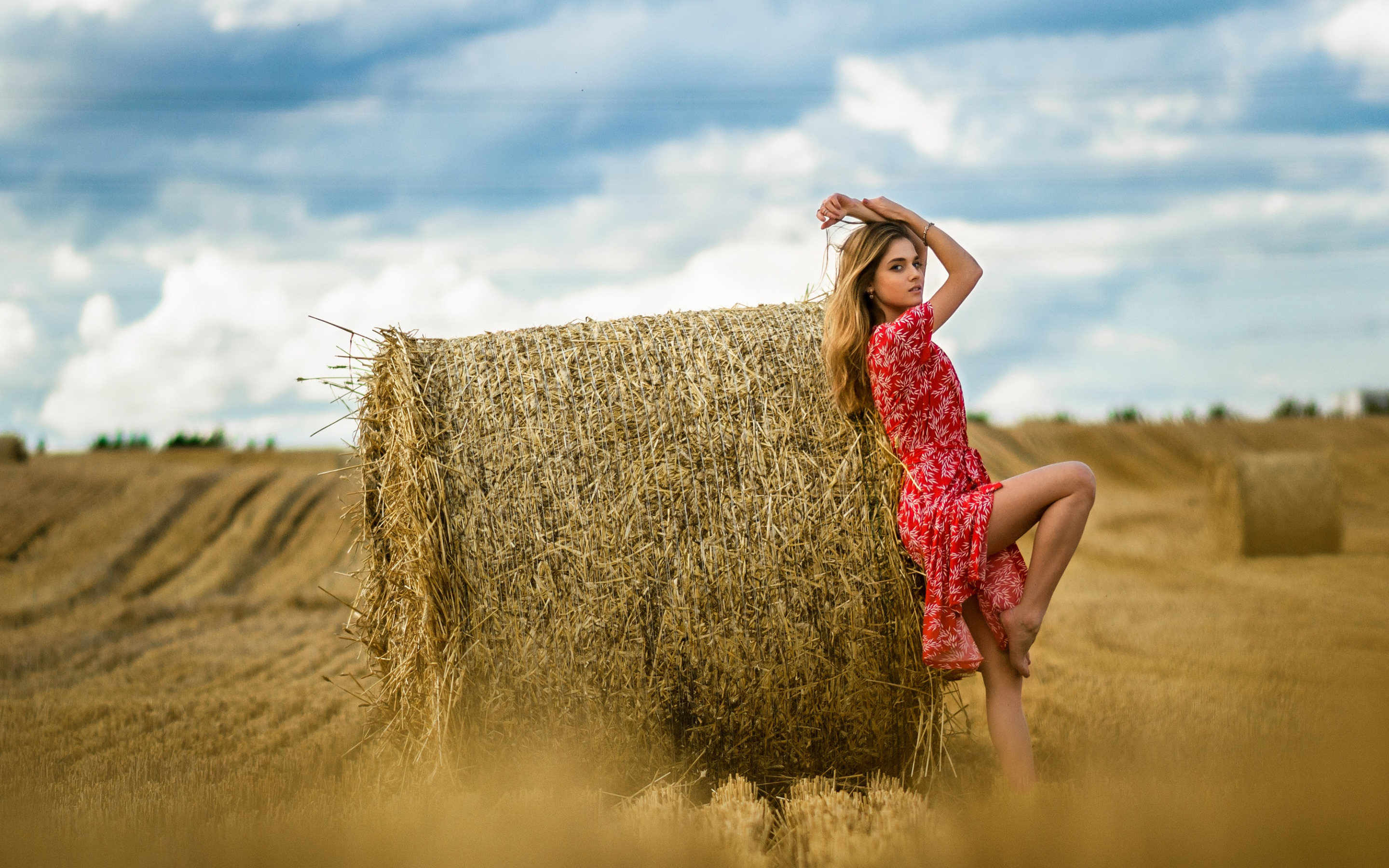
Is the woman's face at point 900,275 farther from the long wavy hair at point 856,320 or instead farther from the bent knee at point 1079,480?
the bent knee at point 1079,480

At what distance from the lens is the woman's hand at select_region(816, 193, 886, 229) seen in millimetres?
3678

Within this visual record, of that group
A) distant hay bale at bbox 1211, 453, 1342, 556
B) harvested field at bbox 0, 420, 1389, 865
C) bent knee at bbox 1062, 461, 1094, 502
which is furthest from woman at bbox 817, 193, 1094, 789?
distant hay bale at bbox 1211, 453, 1342, 556

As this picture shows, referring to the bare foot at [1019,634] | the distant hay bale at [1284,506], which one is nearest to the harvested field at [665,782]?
the distant hay bale at [1284,506]

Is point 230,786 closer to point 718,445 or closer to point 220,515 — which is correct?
point 718,445

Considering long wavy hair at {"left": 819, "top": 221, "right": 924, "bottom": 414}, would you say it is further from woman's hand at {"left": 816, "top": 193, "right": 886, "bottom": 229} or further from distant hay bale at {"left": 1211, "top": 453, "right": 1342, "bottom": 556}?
distant hay bale at {"left": 1211, "top": 453, "right": 1342, "bottom": 556}

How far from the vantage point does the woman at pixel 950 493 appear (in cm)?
333

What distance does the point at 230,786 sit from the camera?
3754 millimetres

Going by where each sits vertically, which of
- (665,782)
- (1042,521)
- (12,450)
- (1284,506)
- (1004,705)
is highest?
(12,450)

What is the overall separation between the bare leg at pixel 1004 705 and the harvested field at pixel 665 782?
125 mm

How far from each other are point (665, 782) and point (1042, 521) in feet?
5.05

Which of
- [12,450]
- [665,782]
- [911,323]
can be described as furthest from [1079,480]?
[12,450]

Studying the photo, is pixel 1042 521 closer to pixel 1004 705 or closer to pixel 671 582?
pixel 1004 705

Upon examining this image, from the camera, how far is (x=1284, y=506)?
407 inches

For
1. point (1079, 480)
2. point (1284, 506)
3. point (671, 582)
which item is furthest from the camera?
point (1284, 506)
